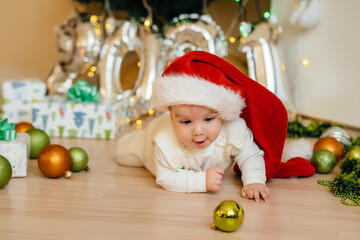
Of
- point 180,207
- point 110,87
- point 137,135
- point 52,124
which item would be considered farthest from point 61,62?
point 180,207

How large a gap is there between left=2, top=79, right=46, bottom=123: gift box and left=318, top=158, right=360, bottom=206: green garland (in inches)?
58.4

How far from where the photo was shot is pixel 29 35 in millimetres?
4020

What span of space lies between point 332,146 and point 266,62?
888 mm

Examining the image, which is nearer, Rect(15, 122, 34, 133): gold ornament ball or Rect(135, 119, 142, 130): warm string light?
Rect(15, 122, 34, 133): gold ornament ball

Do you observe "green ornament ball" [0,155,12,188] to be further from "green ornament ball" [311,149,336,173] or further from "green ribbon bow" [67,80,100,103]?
"green ornament ball" [311,149,336,173]

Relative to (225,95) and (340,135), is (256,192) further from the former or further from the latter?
(340,135)

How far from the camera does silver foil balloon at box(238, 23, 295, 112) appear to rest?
2.40 metres

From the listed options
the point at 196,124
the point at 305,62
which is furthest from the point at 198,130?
the point at 305,62

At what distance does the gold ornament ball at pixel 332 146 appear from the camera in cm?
161

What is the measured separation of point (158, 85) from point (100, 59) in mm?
1424

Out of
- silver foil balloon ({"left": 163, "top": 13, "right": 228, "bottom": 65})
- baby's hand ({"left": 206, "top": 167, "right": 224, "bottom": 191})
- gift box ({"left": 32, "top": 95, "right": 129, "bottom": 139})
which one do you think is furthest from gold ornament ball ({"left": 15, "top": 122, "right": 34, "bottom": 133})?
silver foil balloon ({"left": 163, "top": 13, "right": 228, "bottom": 65})

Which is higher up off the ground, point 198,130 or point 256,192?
point 198,130

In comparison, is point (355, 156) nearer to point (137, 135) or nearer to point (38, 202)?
point (137, 135)

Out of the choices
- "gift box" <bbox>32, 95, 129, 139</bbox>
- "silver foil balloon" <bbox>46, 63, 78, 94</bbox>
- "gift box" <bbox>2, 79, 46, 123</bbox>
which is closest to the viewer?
"gift box" <bbox>32, 95, 129, 139</bbox>
